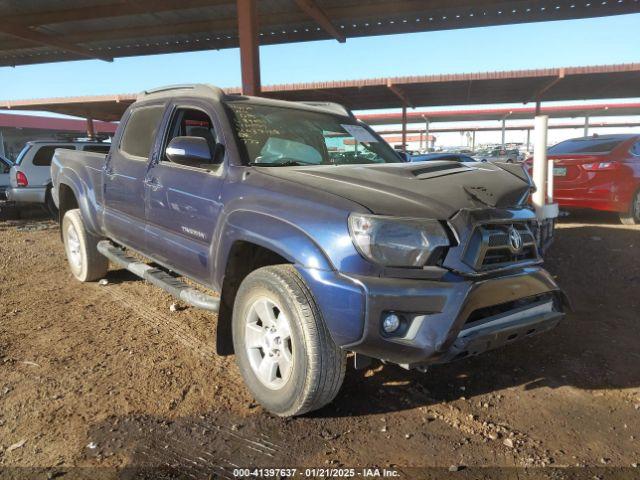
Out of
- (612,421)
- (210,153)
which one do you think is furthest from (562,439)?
(210,153)

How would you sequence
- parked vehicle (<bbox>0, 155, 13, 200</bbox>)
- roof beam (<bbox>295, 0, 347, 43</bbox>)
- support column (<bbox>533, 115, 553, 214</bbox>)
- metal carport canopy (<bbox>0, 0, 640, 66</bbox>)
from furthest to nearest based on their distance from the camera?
parked vehicle (<bbox>0, 155, 13, 200</bbox>)
metal carport canopy (<bbox>0, 0, 640, 66</bbox>)
roof beam (<bbox>295, 0, 347, 43</bbox>)
support column (<bbox>533, 115, 553, 214</bbox>)

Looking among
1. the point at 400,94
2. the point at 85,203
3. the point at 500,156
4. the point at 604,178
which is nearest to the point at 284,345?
the point at 85,203

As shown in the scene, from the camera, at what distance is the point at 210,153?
313 centimetres

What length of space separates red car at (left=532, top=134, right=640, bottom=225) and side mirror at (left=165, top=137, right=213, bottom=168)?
6.82 m

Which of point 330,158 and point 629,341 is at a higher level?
point 330,158

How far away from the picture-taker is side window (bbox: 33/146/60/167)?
1020cm

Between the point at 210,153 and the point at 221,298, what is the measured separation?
957 millimetres

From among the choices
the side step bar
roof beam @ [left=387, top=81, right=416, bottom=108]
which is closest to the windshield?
the side step bar

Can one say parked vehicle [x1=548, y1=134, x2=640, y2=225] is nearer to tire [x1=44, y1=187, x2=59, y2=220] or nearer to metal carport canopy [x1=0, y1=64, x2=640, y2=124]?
metal carport canopy [x1=0, y1=64, x2=640, y2=124]

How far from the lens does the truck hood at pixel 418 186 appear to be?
95.9 inches

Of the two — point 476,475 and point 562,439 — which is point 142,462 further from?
point 562,439

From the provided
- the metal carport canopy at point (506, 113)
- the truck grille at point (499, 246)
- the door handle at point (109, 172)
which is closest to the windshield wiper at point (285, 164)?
the truck grille at point (499, 246)

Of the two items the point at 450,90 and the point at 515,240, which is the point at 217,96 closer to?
the point at 515,240

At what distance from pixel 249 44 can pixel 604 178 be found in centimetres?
764
